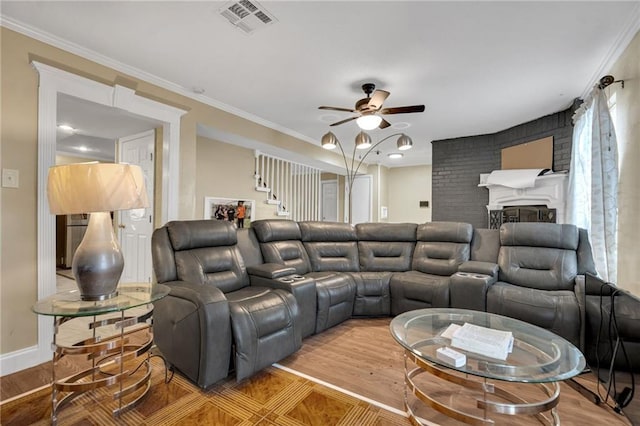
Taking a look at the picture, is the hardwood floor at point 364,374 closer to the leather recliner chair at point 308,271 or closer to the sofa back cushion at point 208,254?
the leather recliner chair at point 308,271

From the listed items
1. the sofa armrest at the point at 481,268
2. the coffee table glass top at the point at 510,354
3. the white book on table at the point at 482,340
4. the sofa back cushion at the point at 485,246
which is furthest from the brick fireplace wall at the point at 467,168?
the white book on table at the point at 482,340

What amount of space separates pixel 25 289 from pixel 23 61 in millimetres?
1688

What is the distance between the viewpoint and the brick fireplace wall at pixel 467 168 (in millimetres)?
4773

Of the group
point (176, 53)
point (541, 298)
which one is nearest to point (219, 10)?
point (176, 53)

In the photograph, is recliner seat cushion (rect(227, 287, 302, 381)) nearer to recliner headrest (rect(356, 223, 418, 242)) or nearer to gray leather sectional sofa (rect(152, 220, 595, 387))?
gray leather sectional sofa (rect(152, 220, 595, 387))

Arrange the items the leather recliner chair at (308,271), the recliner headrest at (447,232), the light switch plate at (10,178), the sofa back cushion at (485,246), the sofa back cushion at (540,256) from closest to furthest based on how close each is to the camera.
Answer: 1. the light switch plate at (10,178)
2. the sofa back cushion at (540,256)
3. the leather recliner chair at (308,271)
4. the sofa back cushion at (485,246)
5. the recliner headrest at (447,232)

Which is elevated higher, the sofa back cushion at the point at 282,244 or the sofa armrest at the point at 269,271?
the sofa back cushion at the point at 282,244

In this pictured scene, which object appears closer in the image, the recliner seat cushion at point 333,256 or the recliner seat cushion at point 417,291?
the recliner seat cushion at point 417,291

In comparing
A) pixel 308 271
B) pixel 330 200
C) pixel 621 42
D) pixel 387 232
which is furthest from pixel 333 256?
pixel 330 200

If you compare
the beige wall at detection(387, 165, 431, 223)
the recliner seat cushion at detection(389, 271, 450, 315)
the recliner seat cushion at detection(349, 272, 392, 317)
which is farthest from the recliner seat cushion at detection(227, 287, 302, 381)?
the beige wall at detection(387, 165, 431, 223)

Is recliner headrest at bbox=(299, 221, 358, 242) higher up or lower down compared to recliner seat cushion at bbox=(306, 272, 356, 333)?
higher up

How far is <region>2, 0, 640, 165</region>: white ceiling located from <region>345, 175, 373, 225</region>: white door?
3586mm

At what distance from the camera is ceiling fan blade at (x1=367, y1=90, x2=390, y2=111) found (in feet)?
9.07

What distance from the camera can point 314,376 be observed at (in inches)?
82.0
